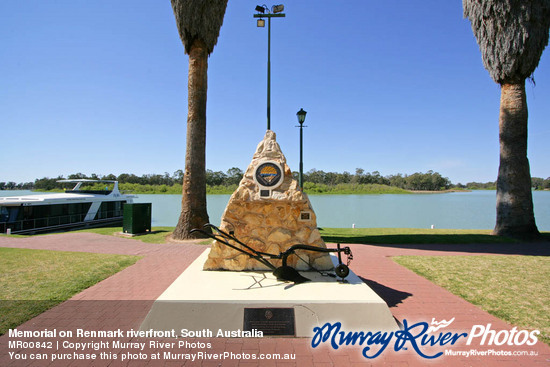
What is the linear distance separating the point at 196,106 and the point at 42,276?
298 inches

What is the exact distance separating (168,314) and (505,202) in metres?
14.0

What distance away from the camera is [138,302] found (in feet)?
16.1

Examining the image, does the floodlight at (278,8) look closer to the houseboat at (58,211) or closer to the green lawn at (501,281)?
the green lawn at (501,281)

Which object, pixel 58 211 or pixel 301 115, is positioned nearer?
pixel 301 115

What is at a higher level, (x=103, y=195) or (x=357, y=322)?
(x=103, y=195)

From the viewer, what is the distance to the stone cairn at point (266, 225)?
513cm

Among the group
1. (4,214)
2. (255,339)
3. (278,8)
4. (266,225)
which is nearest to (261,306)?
(255,339)

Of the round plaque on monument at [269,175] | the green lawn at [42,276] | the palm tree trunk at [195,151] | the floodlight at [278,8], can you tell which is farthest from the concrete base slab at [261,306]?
the floodlight at [278,8]

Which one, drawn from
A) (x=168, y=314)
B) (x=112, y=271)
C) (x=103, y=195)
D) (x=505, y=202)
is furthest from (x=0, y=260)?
(x=505, y=202)

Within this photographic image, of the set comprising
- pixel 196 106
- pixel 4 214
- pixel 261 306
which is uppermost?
pixel 196 106

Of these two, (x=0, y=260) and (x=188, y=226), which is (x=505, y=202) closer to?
(x=188, y=226)

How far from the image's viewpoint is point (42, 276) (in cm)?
629

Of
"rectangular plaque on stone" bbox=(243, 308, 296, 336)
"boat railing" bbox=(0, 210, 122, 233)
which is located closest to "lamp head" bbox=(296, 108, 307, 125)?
"rectangular plaque on stone" bbox=(243, 308, 296, 336)

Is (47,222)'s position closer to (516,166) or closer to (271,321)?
(271,321)
